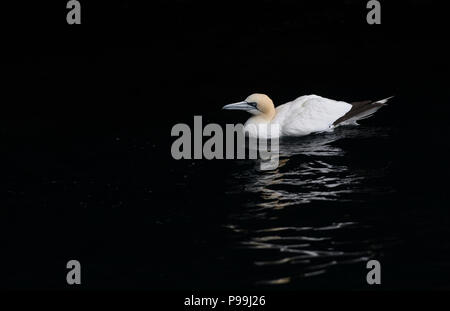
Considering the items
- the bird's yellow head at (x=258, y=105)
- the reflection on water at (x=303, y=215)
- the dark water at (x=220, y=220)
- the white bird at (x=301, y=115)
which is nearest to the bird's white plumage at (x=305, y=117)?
the white bird at (x=301, y=115)

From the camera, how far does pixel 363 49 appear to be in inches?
806

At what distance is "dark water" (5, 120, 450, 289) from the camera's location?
868 centimetres

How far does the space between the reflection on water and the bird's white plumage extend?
667 mm

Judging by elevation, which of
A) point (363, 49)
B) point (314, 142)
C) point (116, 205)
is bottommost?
point (116, 205)

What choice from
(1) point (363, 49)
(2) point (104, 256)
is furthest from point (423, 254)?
(1) point (363, 49)

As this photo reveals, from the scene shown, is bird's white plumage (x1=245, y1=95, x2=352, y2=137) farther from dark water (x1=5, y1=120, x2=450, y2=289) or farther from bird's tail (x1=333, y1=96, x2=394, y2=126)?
dark water (x1=5, y1=120, x2=450, y2=289)

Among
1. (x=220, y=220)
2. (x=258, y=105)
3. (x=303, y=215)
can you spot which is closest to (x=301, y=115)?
(x=258, y=105)

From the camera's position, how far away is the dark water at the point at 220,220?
8.68 m

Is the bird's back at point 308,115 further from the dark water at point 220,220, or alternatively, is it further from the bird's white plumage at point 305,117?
the dark water at point 220,220

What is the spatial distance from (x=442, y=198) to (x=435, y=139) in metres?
2.90

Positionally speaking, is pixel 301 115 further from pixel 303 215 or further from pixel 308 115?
pixel 303 215

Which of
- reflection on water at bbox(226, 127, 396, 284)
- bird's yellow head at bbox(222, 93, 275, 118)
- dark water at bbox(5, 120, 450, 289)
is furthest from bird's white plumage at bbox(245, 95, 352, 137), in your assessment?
reflection on water at bbox(226, 127, 396, 284)

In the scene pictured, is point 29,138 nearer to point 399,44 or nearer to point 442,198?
point 442,198
